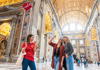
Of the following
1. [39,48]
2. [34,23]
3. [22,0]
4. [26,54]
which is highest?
[22,0]

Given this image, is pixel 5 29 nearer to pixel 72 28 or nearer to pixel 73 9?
pixel 73 9

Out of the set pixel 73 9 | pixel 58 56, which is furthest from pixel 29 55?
pixel 73 9

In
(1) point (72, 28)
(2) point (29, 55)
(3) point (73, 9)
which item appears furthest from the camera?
(1) point (72, 28)

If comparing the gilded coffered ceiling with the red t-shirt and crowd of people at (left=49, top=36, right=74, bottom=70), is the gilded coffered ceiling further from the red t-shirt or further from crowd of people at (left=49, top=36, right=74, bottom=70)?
the red t-shirt

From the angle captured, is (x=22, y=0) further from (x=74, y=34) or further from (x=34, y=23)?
(x=74, y=34)

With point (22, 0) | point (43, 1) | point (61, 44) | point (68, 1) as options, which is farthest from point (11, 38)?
point (68, 1)

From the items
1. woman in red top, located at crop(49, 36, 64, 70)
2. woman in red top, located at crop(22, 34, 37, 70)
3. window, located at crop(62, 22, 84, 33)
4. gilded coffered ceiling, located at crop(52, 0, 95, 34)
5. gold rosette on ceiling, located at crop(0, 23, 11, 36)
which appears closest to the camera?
woman in red top, located at crop(22, 34, 37, 70)

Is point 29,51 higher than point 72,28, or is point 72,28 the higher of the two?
point 72,28

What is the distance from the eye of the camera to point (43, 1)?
31.6 ft

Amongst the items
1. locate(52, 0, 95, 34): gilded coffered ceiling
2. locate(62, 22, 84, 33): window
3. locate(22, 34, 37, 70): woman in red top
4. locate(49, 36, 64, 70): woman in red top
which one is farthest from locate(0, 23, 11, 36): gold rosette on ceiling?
locate(62, 22, 84, 33): window

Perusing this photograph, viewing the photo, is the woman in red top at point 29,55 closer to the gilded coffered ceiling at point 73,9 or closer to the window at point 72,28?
the gilded coffered ceiling at point 73,9

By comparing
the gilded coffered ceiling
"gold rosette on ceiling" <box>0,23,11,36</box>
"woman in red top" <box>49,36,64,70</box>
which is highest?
the gilded coffered ceiling

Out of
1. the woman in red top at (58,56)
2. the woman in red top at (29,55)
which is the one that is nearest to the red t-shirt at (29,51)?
the woman in red top at (29,55)

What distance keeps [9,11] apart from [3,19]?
1153mm
